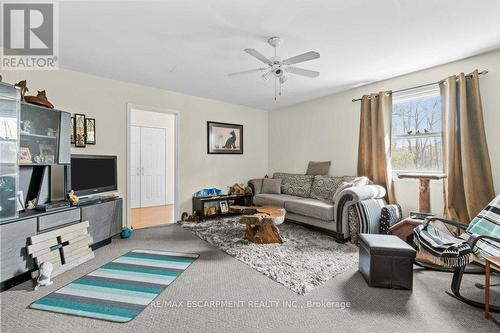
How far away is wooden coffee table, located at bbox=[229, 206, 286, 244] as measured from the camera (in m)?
3.09

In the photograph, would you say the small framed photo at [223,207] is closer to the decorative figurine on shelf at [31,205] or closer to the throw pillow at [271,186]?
the throw pillow at [271,186]

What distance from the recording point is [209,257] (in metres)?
2.81

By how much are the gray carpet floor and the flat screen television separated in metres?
1.14

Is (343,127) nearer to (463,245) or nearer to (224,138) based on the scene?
(224,138)

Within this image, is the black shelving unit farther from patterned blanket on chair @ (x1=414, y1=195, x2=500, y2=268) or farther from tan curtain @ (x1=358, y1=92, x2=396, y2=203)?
patterned blanket on chair @ (x1=414, y1=195, x2=500, y2=268)

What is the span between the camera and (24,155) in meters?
2.53

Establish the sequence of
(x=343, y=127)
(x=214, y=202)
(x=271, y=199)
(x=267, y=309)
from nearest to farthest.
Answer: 1. (x=267, y=309)
2. (x=343, y=127)
3. (x=271, y=199)
4. (x=214, y=202)

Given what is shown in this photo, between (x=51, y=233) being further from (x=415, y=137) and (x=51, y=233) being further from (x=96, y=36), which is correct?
(x=415, y=137)

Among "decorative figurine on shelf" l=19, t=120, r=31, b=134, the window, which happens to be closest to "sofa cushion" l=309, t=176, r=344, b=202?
the window

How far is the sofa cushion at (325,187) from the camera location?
404cm

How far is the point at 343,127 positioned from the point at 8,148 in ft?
15.2

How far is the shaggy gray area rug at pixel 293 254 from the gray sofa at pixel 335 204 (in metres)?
0.20

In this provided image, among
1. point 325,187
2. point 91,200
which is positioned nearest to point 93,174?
point 91,200

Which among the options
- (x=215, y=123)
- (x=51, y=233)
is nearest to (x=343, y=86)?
(x=215, y=123)
